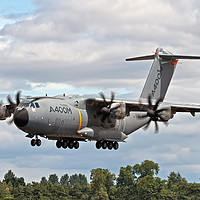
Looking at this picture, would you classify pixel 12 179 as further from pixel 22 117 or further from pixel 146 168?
pixel 22 117

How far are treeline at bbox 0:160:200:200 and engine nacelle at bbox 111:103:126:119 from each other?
244 ft

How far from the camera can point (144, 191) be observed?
125 m

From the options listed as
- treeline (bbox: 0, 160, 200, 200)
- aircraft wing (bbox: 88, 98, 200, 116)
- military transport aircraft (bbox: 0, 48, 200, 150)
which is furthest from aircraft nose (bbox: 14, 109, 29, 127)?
treeline (bbox: 0, 160, 200, 200)

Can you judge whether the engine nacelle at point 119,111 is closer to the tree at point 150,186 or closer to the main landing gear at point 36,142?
the main landing gear at point 36,142

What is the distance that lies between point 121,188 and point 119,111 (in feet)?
293

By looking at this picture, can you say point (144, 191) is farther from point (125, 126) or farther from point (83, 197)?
point (125, 126)

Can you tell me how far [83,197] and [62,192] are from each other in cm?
465

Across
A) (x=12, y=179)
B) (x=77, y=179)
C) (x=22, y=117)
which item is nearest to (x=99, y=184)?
(x=12, y=179)

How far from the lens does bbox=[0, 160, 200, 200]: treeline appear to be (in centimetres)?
12300

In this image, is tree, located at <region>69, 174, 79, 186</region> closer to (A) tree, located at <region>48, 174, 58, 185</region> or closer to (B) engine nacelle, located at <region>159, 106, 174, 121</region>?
(A) tree, located at <region>48, 174, 58, 185</region>

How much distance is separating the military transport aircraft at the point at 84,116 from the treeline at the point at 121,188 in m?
72.0

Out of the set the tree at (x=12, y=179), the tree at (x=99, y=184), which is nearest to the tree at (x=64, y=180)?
the tree at (x=12, y=179)

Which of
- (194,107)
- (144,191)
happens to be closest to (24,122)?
(194,107)

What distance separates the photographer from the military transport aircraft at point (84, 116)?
42.7 metres
